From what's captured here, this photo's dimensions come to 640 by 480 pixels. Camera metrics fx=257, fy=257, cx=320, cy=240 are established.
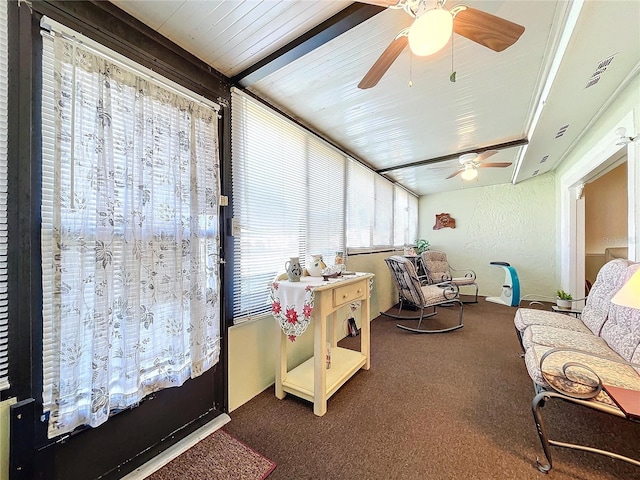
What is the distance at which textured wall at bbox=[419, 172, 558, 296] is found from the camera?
4855 millimetres

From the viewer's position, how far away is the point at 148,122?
135 cm

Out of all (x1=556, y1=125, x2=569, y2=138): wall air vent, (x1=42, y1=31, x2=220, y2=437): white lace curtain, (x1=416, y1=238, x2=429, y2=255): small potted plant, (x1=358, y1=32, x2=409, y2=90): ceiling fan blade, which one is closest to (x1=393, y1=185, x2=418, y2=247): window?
(x1=416, y1=238, x2=429, y2=255): small potted plant

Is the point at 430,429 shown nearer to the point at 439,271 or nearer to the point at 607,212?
the point at 439,271

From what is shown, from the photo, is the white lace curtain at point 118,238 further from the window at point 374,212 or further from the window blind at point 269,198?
the window at point 374,212

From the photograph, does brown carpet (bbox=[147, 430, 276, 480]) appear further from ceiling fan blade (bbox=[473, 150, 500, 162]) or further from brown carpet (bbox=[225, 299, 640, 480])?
ceiling fan blade (bbox=[473, 150, 500, 162])

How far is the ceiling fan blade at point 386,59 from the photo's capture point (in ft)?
4.08

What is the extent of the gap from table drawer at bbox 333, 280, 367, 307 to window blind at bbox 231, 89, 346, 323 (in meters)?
0.53

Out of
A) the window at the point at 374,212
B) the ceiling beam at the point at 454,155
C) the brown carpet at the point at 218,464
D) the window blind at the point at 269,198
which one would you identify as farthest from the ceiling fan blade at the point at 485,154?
the brown carpet at the point at 218,464

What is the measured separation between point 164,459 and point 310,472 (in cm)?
79

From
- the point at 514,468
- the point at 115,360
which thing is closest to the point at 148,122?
the point at 115,360

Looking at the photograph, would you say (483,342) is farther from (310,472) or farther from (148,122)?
(148,122)

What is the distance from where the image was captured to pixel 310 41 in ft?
4.80

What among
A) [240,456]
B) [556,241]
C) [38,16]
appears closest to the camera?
[38,16]

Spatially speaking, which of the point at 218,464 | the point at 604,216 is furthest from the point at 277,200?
the point at 604,216
